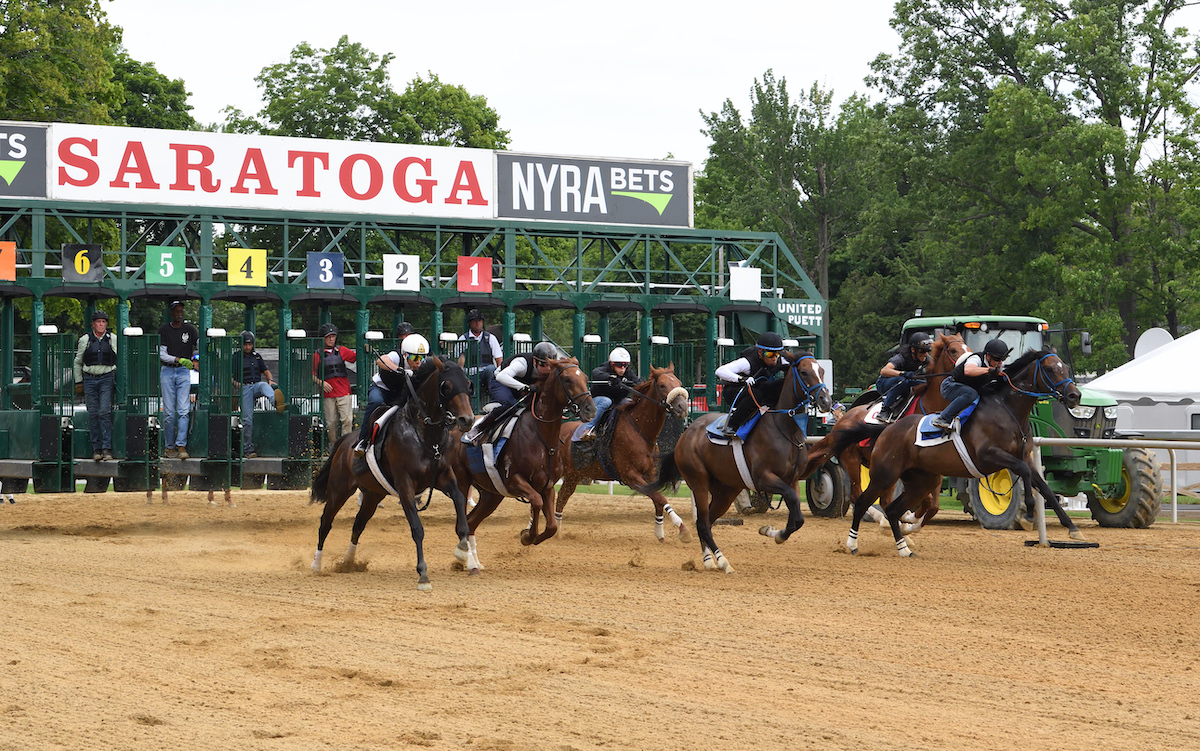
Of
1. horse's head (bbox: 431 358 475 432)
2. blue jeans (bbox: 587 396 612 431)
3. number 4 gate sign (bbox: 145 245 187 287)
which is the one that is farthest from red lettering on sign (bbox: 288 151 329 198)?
horse's head (bbox: 431 358 475 432)

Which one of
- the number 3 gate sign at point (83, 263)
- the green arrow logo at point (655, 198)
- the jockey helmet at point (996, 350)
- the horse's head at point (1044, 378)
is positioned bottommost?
the horse's head at point (1044, 378)

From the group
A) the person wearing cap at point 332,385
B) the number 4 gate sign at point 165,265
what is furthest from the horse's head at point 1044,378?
the number 4 gate sign at point 165,265

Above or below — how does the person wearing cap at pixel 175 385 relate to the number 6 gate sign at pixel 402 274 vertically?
below

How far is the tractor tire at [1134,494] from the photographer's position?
1702cm

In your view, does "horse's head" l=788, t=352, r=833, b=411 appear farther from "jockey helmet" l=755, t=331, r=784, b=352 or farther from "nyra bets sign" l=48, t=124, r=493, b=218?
"nyra bets sign" l=48, t=124, r=493, b=218

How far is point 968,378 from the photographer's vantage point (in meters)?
13.5

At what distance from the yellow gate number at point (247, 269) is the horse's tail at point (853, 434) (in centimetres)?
1246

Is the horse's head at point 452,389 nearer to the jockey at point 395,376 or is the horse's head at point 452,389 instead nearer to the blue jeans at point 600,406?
the jockey at point 395,376

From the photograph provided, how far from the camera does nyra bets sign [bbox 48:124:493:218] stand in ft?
79.6

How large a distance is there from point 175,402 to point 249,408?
96 centimetres

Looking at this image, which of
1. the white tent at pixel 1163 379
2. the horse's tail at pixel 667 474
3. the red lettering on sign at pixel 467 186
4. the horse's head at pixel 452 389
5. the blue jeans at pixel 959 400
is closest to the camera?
the horse's head at pixel 452 389

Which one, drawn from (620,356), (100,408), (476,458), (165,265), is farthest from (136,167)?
(476,458)

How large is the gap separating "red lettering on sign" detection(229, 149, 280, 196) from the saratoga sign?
0.06ft

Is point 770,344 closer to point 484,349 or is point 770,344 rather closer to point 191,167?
point 484,349
